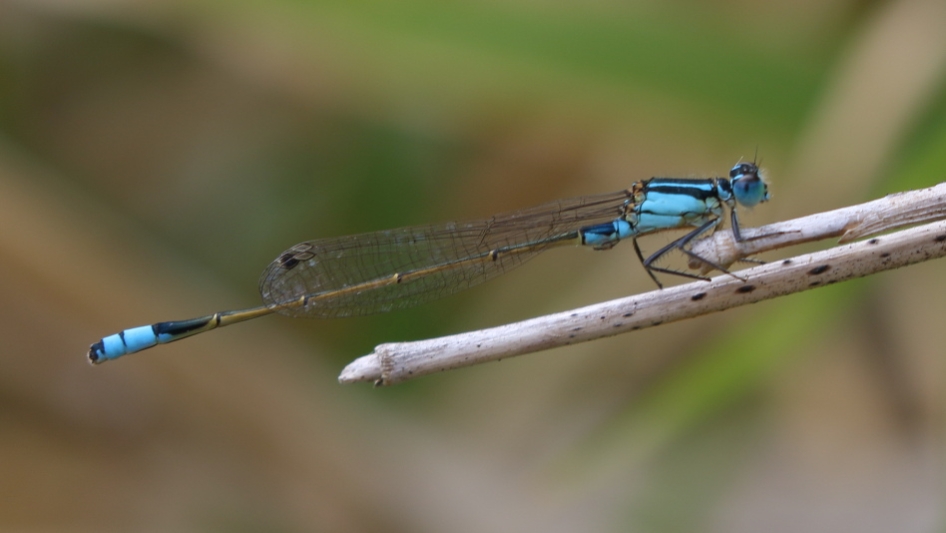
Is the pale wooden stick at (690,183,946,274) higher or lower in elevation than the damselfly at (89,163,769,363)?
lower

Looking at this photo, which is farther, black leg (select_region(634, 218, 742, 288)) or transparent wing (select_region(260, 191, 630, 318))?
transparent wing (select_region(260, 191, 630, 318))

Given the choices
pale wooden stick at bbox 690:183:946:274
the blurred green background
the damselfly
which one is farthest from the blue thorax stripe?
pale wooden stick at bbox 690:183:946:274

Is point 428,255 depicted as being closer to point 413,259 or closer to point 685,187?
point 413,259

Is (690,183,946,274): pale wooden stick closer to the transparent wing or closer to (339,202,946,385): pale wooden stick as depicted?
(339,202,946,385): pale wooden stick

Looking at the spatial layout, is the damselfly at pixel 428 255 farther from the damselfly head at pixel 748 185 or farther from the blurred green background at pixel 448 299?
the blurred green background at pixel 448 299

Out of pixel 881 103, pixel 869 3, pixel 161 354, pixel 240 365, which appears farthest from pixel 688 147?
pixel 161 354

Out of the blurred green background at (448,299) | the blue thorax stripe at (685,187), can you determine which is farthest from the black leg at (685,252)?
the blurred green background at (448,299)
